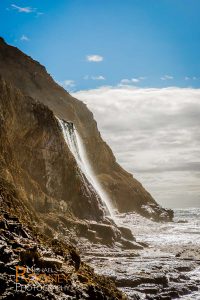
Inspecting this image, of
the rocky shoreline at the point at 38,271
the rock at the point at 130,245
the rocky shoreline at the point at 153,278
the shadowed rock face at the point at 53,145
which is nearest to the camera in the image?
the rocky shoreline at the point at 38,271

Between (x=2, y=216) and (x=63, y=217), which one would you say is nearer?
(x=2, y=216)

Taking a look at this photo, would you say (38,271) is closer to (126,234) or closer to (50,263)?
(50,263)

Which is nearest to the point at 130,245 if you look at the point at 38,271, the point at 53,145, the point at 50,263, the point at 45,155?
the point at 45,155

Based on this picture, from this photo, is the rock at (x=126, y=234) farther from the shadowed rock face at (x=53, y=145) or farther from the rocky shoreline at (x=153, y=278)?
the rocky shoreline at (x=153, y=278)

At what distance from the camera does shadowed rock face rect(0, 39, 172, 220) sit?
156ft

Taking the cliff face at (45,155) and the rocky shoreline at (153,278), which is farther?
the cliff face at (45,155)

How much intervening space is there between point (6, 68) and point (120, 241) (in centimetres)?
6075

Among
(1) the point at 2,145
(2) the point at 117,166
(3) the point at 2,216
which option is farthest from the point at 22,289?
(2) the point at 117,166

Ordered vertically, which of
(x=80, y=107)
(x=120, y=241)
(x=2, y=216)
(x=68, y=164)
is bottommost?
(x=120, y=241)

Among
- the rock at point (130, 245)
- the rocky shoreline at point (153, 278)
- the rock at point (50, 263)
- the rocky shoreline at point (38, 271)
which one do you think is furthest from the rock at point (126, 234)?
the rock at point (50, 263)

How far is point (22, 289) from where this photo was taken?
32.1ft

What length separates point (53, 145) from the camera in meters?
51.7

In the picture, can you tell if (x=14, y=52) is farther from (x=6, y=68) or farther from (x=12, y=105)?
(x=12, y=105)

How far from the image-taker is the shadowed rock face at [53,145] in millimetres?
47656
